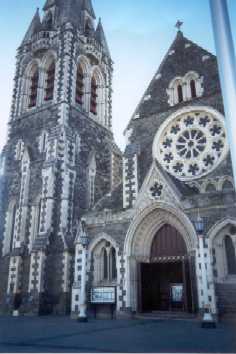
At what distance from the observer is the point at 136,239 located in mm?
17641

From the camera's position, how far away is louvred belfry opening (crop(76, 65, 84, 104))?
2940cm

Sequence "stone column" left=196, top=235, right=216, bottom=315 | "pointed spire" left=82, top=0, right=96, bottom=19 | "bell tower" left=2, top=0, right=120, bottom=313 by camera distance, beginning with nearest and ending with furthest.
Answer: "stone column" left=196, top=235, right=216, bottom=315
"bell tower" left=2, top=0, right=120, bottom=313
"pointed spire" left=82, top=0, right=96, bottom=19

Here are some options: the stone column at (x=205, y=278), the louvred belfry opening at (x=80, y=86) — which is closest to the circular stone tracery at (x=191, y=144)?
the stone column at (x=205, y=278)

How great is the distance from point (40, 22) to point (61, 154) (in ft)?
56.8

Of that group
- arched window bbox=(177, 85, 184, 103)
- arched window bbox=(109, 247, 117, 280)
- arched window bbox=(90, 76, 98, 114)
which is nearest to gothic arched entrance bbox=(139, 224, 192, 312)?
arched window bbox=(109, 247, 117, 280)

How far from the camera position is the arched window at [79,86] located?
96.2 ft

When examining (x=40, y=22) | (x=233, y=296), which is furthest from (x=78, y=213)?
(x=40, y=22)

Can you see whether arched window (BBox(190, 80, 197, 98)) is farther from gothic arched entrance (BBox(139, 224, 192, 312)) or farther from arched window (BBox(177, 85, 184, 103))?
gothic arched entrance (BBox(139, 224, 192, 312))

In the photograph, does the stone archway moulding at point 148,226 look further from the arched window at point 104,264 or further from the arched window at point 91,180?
the arched window at point 91,180

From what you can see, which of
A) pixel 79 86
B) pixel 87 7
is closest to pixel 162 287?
pixel 79 86

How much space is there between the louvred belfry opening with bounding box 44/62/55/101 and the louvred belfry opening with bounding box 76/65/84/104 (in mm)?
2160

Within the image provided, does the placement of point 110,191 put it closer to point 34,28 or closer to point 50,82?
point 50,82

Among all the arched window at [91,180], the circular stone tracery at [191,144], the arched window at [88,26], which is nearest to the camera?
the circular stone tracery at [191,144]

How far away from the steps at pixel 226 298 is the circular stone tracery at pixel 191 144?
643 cm
